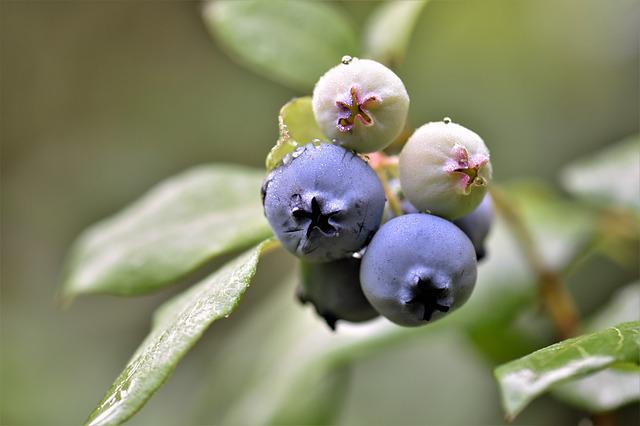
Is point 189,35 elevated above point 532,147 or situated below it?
above

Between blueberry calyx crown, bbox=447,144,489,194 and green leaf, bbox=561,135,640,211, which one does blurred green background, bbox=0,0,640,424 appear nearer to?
green leaf, bbox=561,135,640,211

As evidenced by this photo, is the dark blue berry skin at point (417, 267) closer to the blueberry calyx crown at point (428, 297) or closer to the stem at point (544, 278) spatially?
the blueberry calyx crown at point (428, 297)

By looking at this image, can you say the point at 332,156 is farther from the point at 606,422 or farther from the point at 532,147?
the point at 532,147

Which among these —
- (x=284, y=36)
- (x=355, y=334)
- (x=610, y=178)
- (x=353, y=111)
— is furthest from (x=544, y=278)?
(x=353, y=111)

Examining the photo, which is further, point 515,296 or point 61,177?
point 61,177

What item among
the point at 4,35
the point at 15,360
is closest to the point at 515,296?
the point at 15,360

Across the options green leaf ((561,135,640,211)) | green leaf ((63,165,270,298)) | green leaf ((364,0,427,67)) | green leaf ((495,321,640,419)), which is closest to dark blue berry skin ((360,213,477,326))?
green leaf ((495,321,640,419))

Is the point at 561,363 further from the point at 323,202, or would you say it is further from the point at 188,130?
the point at 188,130
